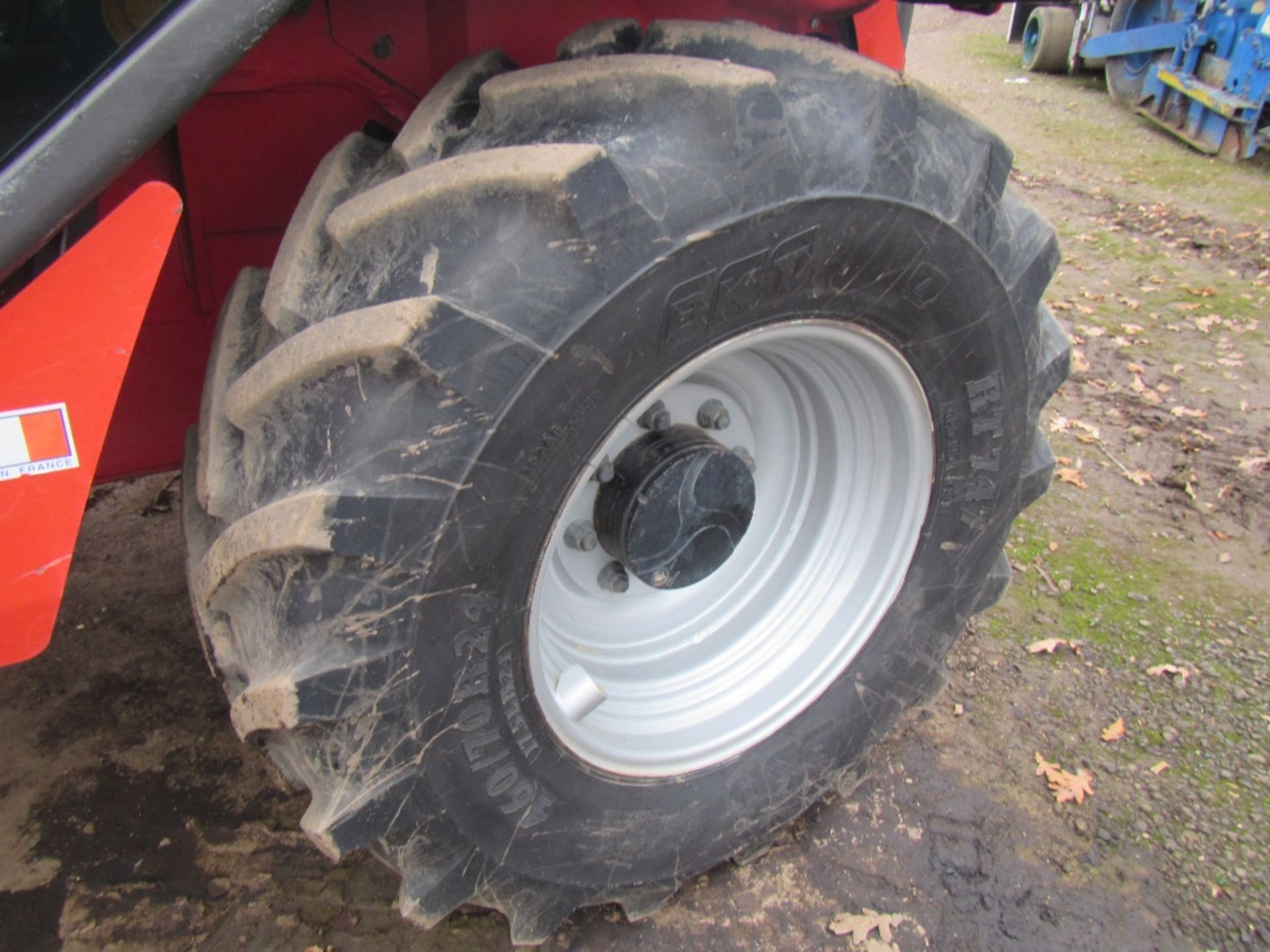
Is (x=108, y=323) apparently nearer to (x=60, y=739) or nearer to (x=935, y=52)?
(x=60, y=739)

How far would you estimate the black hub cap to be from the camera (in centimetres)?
182

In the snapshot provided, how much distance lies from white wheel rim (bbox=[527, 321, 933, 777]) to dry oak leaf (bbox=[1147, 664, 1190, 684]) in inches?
44.4

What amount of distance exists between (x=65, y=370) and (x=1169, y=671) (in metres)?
2.78

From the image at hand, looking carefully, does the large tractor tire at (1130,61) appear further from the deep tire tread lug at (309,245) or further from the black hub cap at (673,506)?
the deep tire tread lug at (309,245)

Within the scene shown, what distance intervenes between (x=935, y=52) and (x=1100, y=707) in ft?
33.0

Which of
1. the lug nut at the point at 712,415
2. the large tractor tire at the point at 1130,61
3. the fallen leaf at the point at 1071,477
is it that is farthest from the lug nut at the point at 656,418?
the large tractor tire at the point at 1130,61

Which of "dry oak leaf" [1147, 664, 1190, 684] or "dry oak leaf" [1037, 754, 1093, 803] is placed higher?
"dry oak leaf" [1147, 664, 1190, 684]

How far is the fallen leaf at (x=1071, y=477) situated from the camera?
3582 millimetres

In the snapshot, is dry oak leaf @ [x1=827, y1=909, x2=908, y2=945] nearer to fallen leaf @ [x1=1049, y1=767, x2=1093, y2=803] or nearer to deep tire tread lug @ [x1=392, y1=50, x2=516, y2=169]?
fallen leaf @ [x1=1049, y1=767, x2=1093, y2=803]

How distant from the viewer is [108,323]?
1.23 metres

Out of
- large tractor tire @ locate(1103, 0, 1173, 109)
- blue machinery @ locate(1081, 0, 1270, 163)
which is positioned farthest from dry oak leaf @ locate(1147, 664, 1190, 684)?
large tractor tire @ locate(1103, 0, 1173, 109)

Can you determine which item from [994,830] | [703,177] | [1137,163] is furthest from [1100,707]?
[1137,163]

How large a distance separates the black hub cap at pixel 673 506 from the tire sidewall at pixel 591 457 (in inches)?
12.9

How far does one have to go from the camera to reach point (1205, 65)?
7.32 m
